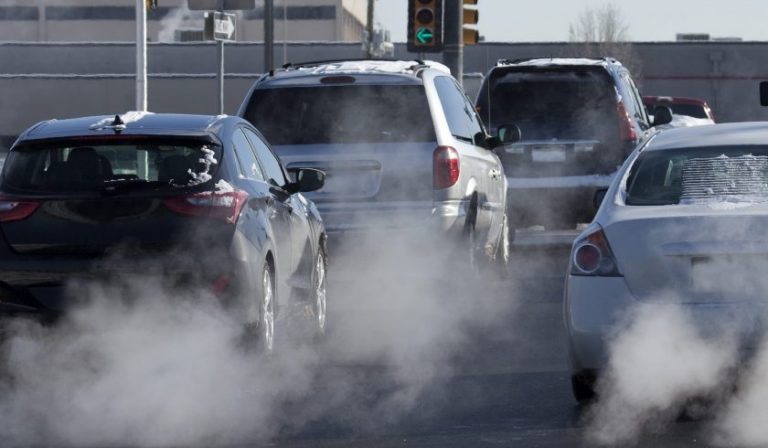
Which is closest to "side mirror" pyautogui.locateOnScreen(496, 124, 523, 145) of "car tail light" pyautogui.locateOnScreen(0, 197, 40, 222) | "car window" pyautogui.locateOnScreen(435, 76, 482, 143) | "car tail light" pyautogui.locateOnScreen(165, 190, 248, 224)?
"car window" pyautogui.locateOnScreen(435, 76, 482, 143)

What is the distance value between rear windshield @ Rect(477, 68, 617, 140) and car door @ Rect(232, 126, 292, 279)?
25.6 feet

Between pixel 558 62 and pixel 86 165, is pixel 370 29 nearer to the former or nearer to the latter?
pixel 558 62

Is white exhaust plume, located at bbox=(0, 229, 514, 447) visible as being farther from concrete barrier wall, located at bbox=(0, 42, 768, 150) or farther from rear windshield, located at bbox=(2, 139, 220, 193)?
concrete barrier wall, located at bbox=(0, 42, 768, 150)

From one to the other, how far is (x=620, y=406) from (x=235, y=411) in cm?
175

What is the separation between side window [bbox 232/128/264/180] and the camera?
9461mm

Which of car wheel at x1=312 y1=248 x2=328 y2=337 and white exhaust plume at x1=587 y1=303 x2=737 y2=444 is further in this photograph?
car wheel at x1=312 y1=248 x2=328 y2=337

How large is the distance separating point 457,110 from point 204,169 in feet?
16.1

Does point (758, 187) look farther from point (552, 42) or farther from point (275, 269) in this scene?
point (552, 42)

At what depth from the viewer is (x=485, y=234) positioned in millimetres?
13656

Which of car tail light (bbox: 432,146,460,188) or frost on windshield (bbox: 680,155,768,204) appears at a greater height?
frost on windshield (bbox: 680,155,768,204)

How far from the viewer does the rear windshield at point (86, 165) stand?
8.78 metres

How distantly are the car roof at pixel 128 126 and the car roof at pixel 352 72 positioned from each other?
314 centimetres

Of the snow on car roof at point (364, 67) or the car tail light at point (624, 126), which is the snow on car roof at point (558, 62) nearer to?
the car tail light at point (624, 126)

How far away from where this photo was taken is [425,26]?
23172mm
